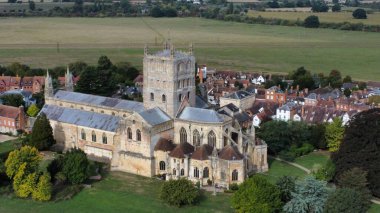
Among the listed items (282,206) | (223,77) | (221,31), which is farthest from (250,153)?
(221,31)

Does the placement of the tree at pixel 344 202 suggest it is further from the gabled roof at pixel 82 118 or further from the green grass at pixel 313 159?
the gabled roof at pixel 82 118

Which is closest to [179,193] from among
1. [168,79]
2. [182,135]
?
[182,135]

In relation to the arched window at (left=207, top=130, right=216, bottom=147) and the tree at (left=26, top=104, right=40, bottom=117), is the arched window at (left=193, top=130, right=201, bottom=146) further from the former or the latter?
the tree at (left=26, top=104, right=40, bottom=117)

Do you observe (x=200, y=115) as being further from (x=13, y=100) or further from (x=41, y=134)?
(x=13, y=100)

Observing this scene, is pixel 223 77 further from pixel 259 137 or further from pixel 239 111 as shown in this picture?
pixel 259 137

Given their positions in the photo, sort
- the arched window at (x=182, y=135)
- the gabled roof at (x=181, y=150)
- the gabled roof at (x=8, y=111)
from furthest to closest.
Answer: the gabled roof at (x=8, y=111) < the arched window at (x=182, y=135) < the gabled roof at (x=181, y=150)

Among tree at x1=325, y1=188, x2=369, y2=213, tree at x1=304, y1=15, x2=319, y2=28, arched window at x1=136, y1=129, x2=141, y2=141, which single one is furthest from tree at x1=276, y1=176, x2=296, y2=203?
tree at x1=304, y1=15, x2=319, y2=28

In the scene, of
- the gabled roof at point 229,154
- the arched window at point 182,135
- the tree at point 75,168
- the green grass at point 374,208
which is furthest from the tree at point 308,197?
the tree at point 75,168
